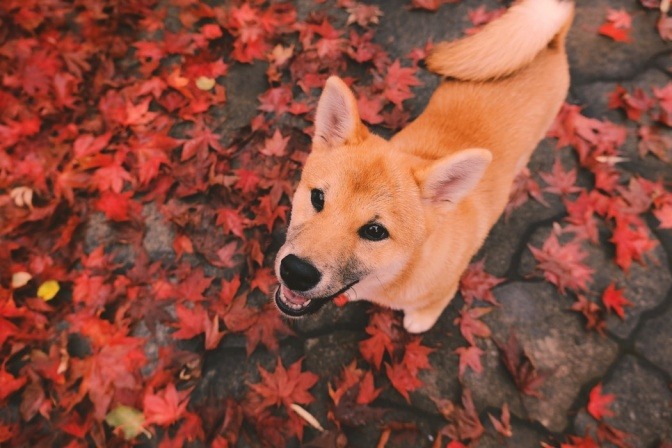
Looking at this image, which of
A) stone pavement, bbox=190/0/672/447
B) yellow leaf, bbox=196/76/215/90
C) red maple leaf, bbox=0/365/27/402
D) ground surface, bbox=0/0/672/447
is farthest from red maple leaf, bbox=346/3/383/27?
red maple leaf, bbox=0/365/27/402

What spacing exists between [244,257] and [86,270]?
1.15 m

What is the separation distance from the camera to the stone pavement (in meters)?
2.55

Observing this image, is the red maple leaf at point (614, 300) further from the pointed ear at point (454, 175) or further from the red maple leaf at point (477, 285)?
the pointed ear at point (454, 175)

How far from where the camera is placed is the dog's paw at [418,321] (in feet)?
8.63

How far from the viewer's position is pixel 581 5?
4008 mm

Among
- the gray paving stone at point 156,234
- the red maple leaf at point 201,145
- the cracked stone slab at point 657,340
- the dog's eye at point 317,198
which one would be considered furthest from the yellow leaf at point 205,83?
the cracked stone slab at point 657,340

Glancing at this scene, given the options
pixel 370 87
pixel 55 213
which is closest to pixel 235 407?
pixel 55 213

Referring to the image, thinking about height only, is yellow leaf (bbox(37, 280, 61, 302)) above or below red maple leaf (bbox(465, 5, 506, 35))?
below

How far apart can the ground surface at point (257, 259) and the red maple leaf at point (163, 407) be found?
1cm

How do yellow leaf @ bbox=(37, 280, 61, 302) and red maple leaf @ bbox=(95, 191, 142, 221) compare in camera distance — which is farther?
red maple leaf @ bbox=(95, 191, 142, 221)

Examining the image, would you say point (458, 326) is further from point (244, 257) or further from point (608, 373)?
point (244, 257)

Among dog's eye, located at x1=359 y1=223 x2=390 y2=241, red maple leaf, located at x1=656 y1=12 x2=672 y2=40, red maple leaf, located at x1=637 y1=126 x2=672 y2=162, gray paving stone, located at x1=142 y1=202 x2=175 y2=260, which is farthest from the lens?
red maple leaf, located at x1=656 y1=12 x2=672 y2=40

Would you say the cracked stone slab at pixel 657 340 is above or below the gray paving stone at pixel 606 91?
below

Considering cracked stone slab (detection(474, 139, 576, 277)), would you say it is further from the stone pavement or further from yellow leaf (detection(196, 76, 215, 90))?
yellow leaf (detection(196, 76, 215, 90))
